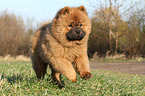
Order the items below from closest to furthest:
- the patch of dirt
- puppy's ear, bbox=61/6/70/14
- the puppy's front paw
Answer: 1. the puppy's front paw
2. puppy's ear, bbox=61/6/70/14
3. the patch of dirt

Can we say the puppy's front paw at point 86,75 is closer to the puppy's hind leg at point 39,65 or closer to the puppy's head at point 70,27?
the puppy's head at point 70,27

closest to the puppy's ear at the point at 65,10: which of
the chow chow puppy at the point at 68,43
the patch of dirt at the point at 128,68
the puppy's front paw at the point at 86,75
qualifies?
the chow chow puppy at the point at 68,43

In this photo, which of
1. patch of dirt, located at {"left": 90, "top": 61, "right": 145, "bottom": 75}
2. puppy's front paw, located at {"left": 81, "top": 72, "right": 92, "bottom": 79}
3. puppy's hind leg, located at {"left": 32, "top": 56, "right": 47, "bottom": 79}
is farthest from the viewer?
patch of dirt, located at {"left": 90, "top": 61, "right": 145, "bottom": 75}

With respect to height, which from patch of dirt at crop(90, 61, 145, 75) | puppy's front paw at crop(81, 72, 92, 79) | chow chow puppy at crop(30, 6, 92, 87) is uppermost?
chow chow puppy at crop(30, 6, 92, 87)

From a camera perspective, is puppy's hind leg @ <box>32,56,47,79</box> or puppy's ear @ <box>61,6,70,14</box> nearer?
puppy's ear @ <box>61,6,70,14</box>

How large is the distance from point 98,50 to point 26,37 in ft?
30.1

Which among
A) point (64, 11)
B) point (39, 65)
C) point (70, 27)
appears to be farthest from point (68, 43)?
point (39, 65)

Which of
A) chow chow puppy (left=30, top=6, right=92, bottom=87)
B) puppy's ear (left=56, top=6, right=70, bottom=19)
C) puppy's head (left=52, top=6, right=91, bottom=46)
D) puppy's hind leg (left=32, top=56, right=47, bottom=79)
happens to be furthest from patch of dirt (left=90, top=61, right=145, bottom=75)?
puppy's ear (left=56, top=6, right=70, bottom=19)

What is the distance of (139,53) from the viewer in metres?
18.0

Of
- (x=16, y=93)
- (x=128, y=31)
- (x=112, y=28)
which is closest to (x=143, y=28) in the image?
(x=128, y=31)

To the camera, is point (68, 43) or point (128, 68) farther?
point (128, 68)

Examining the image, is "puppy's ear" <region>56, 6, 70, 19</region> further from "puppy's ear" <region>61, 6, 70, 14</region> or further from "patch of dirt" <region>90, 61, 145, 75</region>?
"patch of dirt" <region>90, 61, 145, 75</region>

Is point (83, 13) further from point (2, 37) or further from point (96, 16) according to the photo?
point (2, 37)

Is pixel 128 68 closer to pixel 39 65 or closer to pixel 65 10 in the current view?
pixel 39 65
